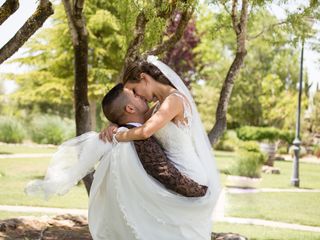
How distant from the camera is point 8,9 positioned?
16.7 feet

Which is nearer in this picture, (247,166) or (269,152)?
(247,166)

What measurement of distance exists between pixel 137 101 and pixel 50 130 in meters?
20.0

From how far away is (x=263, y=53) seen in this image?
41250 millimetres

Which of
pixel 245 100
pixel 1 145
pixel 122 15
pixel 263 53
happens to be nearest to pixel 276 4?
pixel 122 15

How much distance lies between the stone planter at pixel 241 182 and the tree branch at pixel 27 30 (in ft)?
32.1

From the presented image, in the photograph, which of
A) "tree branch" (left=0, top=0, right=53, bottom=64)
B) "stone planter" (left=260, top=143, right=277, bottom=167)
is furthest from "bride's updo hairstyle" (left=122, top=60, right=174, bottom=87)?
"stone planter" (left=260, top=143, right=277, bottom=167)

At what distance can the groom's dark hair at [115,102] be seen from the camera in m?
4.11

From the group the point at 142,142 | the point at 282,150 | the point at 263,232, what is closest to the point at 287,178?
the point at 263,232

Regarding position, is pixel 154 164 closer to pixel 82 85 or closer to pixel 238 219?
pixel 82 85

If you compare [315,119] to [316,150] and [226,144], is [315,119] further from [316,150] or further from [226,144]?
[226,144]

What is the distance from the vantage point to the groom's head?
4.12m

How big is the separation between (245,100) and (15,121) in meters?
17.1

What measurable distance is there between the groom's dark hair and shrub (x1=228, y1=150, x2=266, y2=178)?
11577 mm

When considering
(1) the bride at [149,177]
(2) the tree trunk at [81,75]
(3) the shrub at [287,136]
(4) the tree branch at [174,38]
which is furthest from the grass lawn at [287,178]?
(1) the bride at [149,177]
